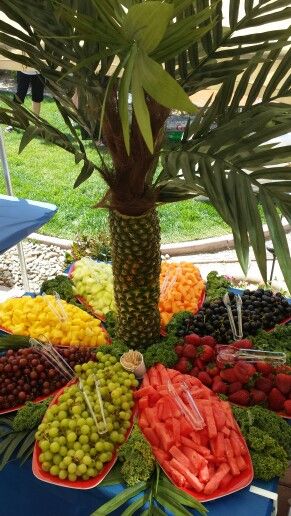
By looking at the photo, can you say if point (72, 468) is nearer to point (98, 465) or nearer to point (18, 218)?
point (98, 465)

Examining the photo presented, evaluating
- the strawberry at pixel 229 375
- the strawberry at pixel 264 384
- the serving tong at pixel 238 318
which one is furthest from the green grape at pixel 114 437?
the serving tong at pixel 238 318

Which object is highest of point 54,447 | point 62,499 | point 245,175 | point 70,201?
point 245,175

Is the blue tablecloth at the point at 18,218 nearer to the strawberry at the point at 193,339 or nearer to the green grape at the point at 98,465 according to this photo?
the strawberry at the point at 193,339

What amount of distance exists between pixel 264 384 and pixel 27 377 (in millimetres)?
1012

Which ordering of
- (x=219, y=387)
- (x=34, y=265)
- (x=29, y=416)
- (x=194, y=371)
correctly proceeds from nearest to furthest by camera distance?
(x=29, y=416)
(x=219, y=387)
(x=194, y=371)
(x=34, y=265)

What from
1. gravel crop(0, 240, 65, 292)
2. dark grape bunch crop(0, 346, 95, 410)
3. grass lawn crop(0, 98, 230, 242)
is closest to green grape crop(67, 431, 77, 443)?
dark grape bunch crop(0, 346, 95, 410)

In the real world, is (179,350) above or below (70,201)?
below

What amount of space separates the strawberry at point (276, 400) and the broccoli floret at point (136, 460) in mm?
559

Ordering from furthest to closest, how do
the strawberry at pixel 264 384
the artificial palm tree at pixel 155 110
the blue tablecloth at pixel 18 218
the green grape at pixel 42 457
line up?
the blue tablecloth at pixel 18 218 → the strawberry at pixel 264 384 → the green grape at pixel 42 457 → the artificial palm tree at pixel 155 110

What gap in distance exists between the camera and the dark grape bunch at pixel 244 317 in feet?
8.33

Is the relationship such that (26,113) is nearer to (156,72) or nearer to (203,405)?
(156,72)

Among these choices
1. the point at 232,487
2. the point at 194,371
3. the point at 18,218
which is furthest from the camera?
the point at 18,218

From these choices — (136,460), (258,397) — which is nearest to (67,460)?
(136,460)

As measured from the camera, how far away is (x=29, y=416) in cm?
206
